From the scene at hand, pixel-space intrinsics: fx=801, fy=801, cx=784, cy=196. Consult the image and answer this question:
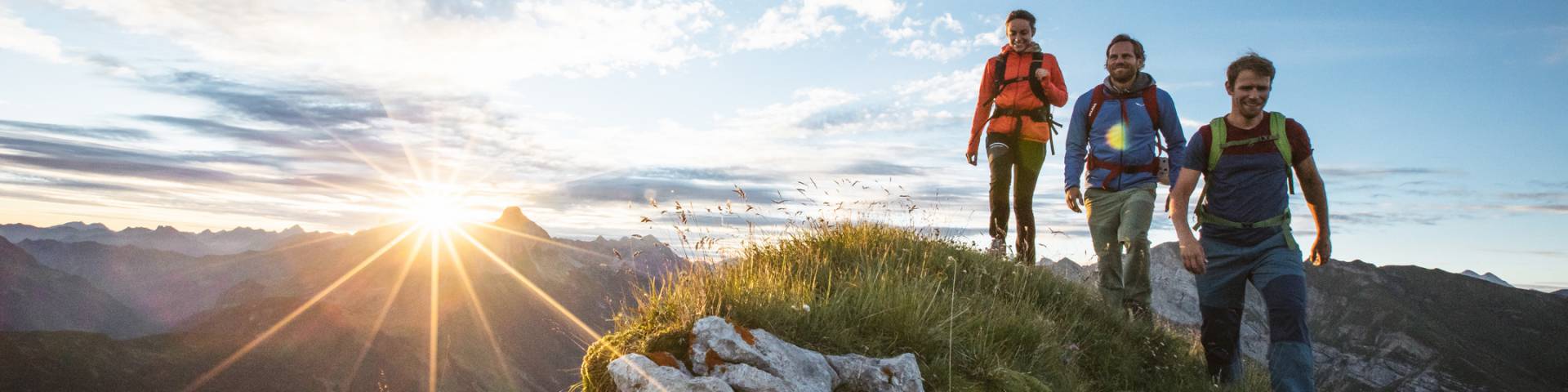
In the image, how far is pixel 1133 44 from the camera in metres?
6.59

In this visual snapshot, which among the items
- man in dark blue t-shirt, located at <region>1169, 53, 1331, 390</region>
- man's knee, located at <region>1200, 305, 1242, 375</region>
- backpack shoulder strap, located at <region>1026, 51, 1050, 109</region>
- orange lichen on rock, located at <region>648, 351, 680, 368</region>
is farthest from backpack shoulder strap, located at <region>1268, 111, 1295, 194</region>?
orange lichen on rock, located at <region>648, 351, 680, 368</region>

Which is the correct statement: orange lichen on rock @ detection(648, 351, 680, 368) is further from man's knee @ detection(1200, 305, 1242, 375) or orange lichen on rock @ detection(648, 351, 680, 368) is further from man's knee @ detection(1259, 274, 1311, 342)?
man's knee @ detection(1200, 305, 1242, 375)

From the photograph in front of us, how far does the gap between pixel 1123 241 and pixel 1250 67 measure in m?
1.91

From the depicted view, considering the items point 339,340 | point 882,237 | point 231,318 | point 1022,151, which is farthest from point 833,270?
point 231,318

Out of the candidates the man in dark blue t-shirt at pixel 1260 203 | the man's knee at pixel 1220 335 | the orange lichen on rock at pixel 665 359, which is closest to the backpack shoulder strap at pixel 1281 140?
the man in dark blue t-shirt at pixel 1260 203

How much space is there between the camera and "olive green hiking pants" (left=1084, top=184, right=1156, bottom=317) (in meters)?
6.31

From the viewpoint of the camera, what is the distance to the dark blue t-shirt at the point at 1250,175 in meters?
4.91

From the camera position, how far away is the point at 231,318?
194 metres

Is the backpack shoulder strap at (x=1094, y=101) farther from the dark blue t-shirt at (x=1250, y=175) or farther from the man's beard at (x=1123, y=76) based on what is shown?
the dark blue t-shirt at (x=1250, y=175)

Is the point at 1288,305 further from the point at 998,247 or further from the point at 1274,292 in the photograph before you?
the point at 998,247

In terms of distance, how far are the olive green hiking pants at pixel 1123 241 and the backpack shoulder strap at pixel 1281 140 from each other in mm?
1366

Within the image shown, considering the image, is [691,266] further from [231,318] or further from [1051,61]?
[231,318]

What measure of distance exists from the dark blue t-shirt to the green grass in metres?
1.46

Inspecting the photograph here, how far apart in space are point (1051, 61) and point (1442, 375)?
24617cm
